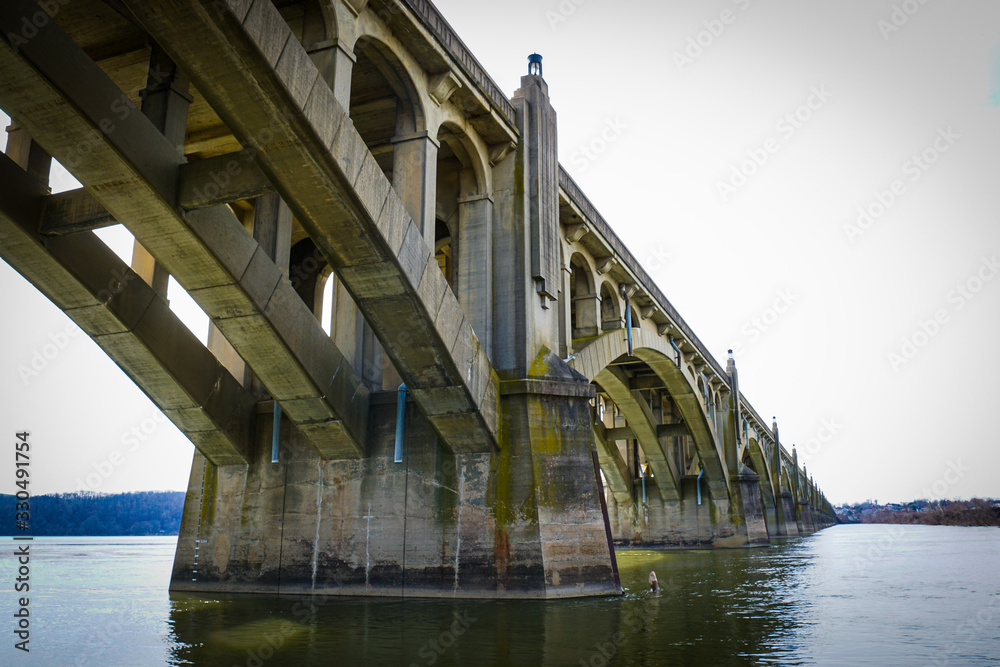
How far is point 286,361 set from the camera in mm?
12797

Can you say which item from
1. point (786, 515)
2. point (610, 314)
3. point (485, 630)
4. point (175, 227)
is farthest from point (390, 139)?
point (786, 515)

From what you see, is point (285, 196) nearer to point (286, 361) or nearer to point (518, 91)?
point (286, 361)

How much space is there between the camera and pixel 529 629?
9.75m

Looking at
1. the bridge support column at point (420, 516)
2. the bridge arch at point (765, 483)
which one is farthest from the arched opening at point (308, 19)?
the bridge arch at point (765, 483)

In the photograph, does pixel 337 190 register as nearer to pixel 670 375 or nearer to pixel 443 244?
Result: pixel 443 244

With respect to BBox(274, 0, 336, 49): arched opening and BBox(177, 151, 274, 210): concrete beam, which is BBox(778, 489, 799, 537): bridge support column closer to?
BBox(274, 0, 336, 49): arched opening

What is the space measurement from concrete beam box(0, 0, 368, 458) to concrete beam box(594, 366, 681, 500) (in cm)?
1901

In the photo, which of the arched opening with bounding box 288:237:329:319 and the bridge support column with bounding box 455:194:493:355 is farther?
the arched opening with bounding box 288:237:329:319

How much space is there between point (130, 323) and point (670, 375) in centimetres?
2451

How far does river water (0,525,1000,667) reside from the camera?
27.0ft

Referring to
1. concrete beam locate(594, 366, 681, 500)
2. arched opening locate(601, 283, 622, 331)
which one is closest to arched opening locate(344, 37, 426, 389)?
arched opening locate(601, 283, 622, 331)

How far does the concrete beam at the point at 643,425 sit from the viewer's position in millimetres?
33312

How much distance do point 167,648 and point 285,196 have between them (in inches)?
227

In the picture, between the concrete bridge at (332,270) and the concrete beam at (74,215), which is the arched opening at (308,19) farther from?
the concrete beam at (74,215)
